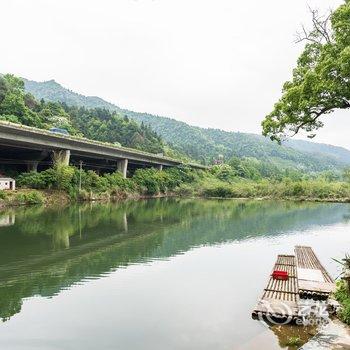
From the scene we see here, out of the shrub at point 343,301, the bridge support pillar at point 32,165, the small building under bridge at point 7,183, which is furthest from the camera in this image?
the bridge support pillar at point 32,165

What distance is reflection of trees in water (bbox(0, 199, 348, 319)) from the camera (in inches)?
795

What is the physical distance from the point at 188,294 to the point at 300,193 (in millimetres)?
91191

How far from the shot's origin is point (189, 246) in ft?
105

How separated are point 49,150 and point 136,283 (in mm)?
56194

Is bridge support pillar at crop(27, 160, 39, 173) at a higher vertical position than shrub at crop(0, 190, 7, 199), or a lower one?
higher

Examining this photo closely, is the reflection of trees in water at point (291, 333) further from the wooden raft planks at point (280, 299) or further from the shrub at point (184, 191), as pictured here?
the shrub at point (184, 191)

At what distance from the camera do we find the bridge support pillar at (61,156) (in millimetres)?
69812

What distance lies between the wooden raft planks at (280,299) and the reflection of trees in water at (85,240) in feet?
30.6

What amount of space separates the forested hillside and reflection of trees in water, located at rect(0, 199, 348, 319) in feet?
167

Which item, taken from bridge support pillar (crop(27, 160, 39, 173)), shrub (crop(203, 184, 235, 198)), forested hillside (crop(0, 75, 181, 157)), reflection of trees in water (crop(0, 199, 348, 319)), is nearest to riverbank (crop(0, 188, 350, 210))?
reflection of trees in water (crop(0, 199, 348, 319))

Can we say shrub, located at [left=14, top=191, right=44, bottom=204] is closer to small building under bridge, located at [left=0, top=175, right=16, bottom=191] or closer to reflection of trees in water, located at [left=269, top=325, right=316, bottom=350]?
small building under bridge, located at [left=0, top=175, right=16, bottom=191]

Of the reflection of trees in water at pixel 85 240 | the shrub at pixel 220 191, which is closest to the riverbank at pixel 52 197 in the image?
the reflection of trees in water at pixel 85 240

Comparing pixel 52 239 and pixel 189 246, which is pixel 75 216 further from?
pixel 189 246

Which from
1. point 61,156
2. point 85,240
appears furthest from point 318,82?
point 61,156
